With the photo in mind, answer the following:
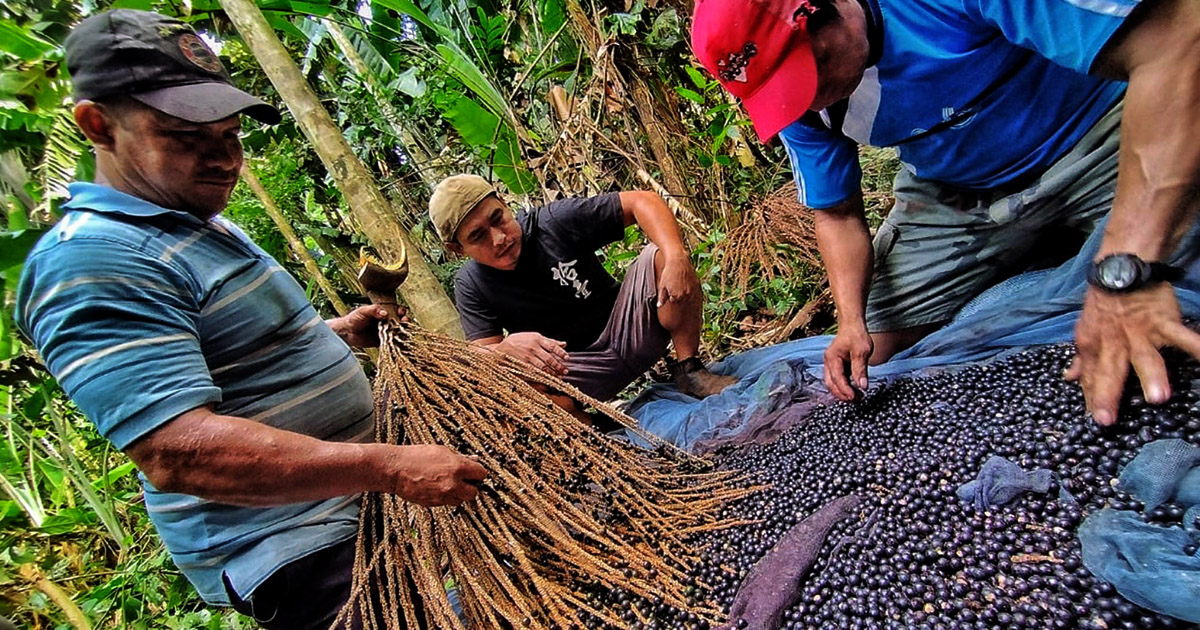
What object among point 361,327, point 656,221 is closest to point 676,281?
point 656,221

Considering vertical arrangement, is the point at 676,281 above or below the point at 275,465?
below

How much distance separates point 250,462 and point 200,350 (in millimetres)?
→ 287

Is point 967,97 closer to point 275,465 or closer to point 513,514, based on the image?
point 513,514

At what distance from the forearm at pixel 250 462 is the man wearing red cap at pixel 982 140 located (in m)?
1.27

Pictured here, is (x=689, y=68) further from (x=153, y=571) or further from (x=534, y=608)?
(x=153, y=571)

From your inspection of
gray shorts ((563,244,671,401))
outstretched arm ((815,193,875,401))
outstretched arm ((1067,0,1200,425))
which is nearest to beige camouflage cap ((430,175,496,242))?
gray shorts ((563,244,671,401))

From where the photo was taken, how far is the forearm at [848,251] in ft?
6.28

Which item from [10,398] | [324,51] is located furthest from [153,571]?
[324,51]

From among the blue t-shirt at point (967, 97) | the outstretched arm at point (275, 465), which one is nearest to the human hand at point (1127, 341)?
the blue t-shirt at point (967, 97)

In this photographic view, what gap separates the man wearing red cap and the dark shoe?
655 mm

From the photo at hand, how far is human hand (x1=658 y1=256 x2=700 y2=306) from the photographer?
257cm

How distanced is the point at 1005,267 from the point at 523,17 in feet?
12.7

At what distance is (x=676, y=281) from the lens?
2.57m

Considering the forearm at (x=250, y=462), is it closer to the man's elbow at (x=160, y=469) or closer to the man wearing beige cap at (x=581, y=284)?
the man's elbow at (x=160, y=469)
